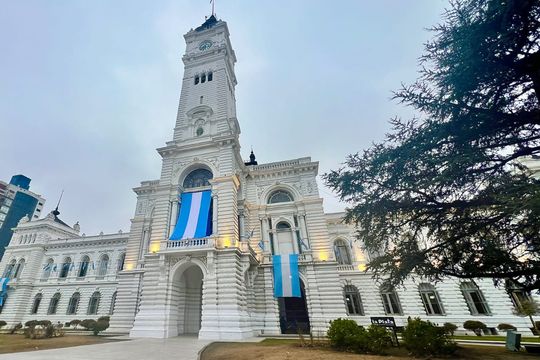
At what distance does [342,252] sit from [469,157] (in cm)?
2222

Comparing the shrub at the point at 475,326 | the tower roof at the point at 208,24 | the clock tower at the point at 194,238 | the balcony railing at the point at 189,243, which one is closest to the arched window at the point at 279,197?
the clock tower at the point at 194,238

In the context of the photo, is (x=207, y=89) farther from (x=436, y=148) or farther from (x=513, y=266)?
(x=513, y=266)

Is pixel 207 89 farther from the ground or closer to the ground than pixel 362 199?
farther from the ground

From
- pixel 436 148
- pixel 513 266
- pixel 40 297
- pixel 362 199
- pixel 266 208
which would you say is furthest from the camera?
pixel 40 297

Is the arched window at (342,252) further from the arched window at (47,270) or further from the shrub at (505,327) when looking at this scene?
the arched window at (47,270)

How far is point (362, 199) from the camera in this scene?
1070 cm

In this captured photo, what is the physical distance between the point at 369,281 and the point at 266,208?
1252 cm

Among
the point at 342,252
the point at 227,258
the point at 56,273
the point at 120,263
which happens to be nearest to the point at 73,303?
the point at 56,273

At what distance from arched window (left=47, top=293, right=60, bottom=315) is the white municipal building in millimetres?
457

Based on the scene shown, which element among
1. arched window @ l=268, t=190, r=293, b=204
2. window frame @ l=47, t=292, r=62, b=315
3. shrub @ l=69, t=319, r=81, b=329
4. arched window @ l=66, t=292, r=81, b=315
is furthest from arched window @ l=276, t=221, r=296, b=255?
window frame @ l=47, t=292, r=62, b=315

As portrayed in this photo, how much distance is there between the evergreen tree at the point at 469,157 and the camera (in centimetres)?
Result: 766

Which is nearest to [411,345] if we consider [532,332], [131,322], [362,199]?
[362,199]

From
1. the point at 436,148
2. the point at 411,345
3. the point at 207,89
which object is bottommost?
the point at 411,345

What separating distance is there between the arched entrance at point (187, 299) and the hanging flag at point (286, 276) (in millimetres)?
6595
